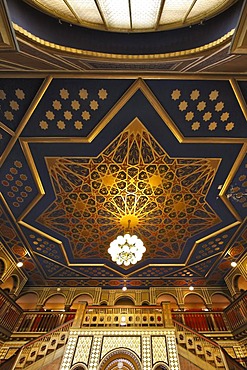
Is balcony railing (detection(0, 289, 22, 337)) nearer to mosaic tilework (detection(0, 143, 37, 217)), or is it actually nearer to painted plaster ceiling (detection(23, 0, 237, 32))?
mosaic tilework (detection(0, 143, 37, 217))

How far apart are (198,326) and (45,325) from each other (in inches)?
234

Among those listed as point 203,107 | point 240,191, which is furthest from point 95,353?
point 203,107

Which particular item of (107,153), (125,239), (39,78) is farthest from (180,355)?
(39,78)

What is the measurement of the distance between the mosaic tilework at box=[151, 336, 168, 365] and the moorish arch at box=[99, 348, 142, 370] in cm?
49

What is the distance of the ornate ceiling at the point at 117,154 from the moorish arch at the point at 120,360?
2995mm

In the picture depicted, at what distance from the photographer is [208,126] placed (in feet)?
15.1

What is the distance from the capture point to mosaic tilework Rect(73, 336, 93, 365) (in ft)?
18.2

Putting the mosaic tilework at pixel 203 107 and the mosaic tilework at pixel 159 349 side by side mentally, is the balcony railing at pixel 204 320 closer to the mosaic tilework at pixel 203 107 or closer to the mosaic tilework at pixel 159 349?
the mosaic tilework at pixel 159 349

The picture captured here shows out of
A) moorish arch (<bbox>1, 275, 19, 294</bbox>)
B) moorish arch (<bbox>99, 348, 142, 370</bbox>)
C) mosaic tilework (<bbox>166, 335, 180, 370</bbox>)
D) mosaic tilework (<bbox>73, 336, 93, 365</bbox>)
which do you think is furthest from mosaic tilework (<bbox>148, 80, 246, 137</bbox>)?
moorish arch (<bbox>1, 275, 19, 294</bbox>)

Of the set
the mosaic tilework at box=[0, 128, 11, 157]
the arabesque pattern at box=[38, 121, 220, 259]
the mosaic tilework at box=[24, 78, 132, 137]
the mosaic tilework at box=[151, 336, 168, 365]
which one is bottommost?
the mosaic tilework at box=[151, 336, 168, 365]

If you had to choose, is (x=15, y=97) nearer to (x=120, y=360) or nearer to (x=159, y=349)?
(x=120, y=360)

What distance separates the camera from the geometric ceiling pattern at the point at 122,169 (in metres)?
4.18

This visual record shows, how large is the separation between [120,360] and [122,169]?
523 cm

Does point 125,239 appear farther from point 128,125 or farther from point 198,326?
point 198,326
